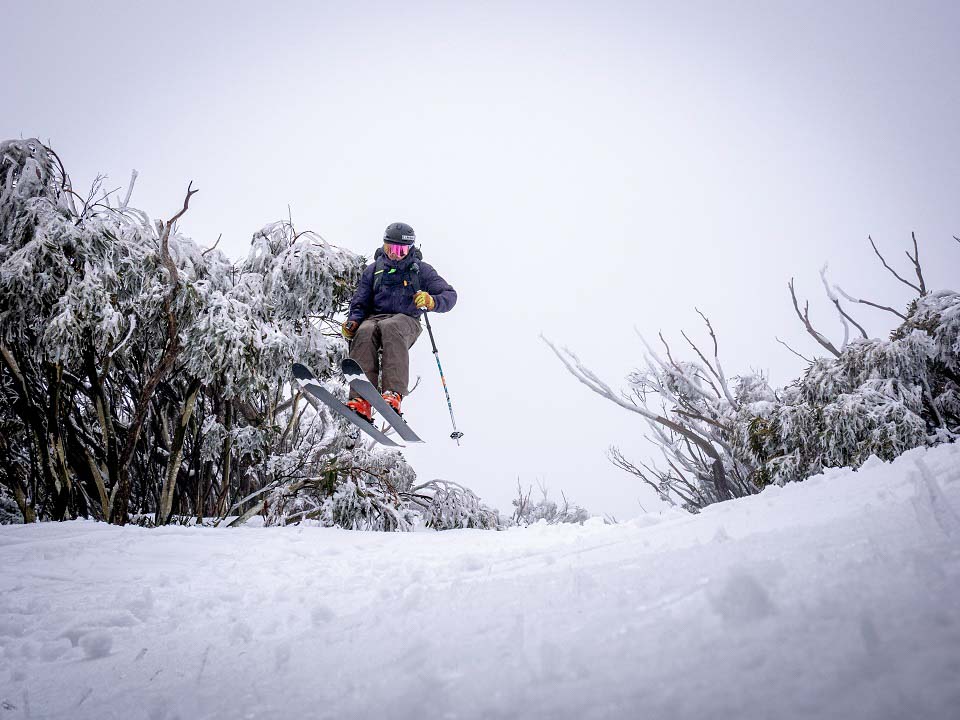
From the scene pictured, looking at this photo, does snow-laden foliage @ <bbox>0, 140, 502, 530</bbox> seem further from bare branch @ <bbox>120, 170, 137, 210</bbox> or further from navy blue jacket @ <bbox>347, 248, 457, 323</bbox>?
navy blue jacket @ <bbox>347, 248, 457, 323</bbox>

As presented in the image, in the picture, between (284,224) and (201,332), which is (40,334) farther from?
(284,224)

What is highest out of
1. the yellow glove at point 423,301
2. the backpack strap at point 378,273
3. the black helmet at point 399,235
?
the black helmet at point 399,235

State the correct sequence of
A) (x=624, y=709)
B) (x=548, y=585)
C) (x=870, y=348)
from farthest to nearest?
(x=870, y=348) < (x=548, y=585) < (x=624, y=709)

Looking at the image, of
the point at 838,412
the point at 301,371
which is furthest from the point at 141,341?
the point at 838,412

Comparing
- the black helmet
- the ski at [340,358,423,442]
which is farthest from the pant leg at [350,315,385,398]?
the black helmet

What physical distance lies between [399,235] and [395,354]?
1.48m

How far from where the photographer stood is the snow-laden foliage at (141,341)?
5004 mm

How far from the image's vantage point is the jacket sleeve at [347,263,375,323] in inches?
229

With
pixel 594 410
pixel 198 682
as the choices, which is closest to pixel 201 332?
pixel 198 682

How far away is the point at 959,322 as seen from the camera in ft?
18.7

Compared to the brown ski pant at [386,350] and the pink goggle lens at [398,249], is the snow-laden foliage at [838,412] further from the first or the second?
the pink goggle lens at [398,249]

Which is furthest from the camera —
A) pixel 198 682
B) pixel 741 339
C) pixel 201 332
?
pixel 741 339

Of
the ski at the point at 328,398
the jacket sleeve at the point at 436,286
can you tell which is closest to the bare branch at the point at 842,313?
the jacket sleeve at the point at 436,286

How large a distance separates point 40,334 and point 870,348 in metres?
9.63
